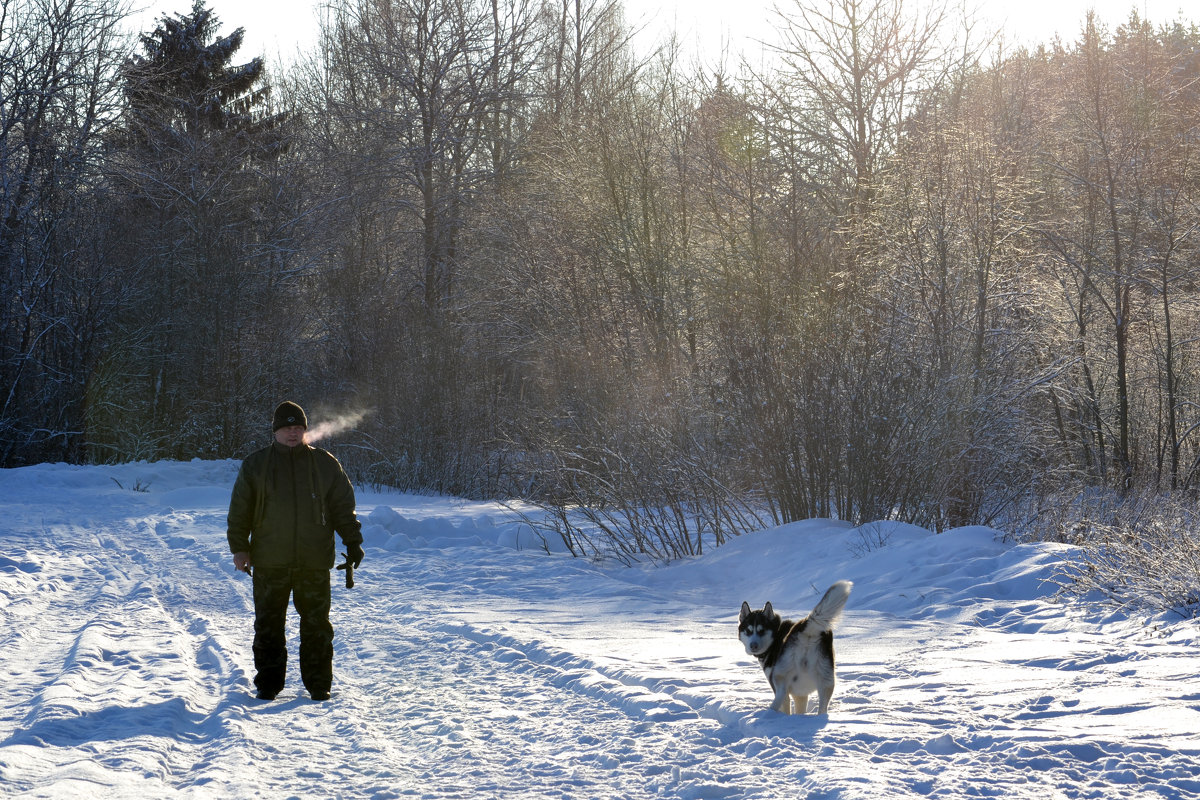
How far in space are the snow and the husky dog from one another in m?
0.13

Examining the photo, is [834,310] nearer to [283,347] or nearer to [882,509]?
[882,509]

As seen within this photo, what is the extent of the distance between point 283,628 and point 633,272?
579 inches

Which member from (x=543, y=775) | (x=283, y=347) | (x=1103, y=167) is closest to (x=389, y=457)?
(x=283, y=347)

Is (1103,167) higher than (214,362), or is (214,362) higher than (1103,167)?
(1103,167)

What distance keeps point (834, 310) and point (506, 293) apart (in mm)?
12949

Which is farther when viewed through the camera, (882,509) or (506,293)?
(506,293)

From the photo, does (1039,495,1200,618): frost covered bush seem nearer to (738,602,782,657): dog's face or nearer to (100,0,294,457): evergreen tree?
(738,602,782,657): dog's face

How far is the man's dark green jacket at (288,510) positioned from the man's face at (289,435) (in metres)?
0.04

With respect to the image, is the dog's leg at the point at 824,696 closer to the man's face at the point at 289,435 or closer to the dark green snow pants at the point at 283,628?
the dark green snow pants at the point at 283,628

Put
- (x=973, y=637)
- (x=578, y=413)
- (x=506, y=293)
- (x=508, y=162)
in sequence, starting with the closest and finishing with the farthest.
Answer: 1. (x=973, y=637)
2. (x=578, y=413)
3. (x=506, y=293)
4. (x=508, y=162)

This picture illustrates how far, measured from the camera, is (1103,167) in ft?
65.7

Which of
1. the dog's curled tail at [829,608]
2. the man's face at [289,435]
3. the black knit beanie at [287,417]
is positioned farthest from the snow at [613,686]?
the black knit beanie at [287,417]

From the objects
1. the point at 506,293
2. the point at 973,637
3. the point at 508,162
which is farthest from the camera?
the point at 508,162

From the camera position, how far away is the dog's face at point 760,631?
18.2ft
